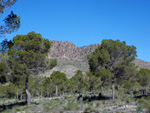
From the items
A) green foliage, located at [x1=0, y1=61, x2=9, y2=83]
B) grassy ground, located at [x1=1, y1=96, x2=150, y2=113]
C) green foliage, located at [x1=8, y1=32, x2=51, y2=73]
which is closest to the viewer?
grassy ground, located at [x1=1, y1=96, x2=150, y2=113]

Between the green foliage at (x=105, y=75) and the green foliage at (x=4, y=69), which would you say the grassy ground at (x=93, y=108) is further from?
the green foliage at (x=105, y=75)

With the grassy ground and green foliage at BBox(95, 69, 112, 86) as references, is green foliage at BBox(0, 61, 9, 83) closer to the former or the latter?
the grassy ground

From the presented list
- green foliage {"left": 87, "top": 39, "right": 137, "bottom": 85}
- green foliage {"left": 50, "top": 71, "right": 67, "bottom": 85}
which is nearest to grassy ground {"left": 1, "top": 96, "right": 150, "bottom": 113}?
green foliage {"left": 87, "top": 39, "right": 137, "bottom": 85}

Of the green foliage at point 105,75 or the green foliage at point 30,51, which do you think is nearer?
the green foliage at point 30,51

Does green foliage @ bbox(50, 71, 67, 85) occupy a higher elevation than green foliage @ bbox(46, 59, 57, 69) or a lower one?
lower

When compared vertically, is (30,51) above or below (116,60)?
above

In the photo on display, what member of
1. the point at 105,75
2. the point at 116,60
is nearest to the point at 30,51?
the point at 105,75

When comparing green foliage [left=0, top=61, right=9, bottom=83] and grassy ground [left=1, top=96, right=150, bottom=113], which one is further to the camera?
green foliage [left=0, top=61, right=9, bottom=83]

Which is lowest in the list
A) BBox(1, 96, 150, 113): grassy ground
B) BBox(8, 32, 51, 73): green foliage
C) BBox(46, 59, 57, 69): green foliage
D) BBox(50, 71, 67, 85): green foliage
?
BBox(1, 96, 150, 113): grassy ground

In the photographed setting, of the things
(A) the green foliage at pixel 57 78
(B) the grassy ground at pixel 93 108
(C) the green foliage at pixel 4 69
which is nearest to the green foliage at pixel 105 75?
(B) the grassy ground at pixel 93 108

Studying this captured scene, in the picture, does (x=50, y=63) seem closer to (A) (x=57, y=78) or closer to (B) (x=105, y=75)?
(B) (x=105, y=75)

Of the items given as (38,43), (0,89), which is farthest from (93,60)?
(0,89)

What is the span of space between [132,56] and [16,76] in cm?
1785

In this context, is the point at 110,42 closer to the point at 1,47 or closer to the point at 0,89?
the point at 1,47
